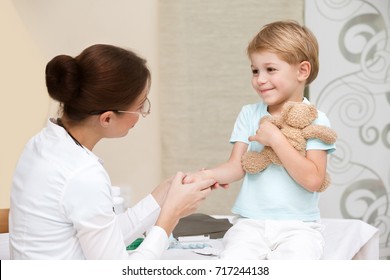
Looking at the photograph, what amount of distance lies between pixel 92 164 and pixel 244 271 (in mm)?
484

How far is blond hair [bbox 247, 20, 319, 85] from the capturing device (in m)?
1.92

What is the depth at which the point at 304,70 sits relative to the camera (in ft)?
6.49

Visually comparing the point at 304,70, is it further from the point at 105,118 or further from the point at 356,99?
the point at 356,99

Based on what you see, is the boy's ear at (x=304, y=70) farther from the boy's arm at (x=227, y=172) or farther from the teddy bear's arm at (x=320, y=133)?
the boy's arm at (x=227, y=172)

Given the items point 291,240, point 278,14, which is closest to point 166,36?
point 278,14

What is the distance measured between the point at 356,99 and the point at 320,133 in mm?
1504

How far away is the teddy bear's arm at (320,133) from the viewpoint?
1.86 metres

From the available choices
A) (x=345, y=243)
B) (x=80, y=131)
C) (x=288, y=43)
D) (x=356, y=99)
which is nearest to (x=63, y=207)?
(x=80, y=131)

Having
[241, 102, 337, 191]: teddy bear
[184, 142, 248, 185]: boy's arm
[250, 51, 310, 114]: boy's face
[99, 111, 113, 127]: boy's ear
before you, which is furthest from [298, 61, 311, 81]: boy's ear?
[99, 111, 113, 127]: boy's ear

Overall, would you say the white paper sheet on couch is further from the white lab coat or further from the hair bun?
the hair bun

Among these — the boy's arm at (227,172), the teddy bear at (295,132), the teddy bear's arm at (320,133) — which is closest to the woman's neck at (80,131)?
the boy's arm at (227,172)

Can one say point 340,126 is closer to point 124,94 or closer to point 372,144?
point 372,144

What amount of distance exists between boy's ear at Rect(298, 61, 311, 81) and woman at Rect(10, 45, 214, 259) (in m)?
0.63

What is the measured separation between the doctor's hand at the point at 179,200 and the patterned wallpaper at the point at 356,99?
67.7 inches
